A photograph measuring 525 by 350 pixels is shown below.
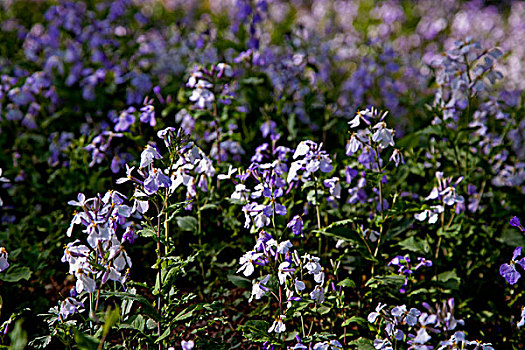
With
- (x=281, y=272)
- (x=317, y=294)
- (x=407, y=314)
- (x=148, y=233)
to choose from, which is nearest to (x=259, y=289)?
(x=281, y=272)

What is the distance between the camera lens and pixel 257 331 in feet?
6.94

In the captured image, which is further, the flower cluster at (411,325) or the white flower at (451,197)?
the white flower at (451,197)

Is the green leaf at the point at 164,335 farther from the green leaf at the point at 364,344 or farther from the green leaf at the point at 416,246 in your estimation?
the green leaf at the point at 416,246

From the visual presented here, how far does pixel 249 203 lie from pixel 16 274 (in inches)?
42.5

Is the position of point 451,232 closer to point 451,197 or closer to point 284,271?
point 451,197

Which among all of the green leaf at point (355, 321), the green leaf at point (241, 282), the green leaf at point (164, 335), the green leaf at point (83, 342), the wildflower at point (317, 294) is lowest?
the green leaf at point (164, 335)

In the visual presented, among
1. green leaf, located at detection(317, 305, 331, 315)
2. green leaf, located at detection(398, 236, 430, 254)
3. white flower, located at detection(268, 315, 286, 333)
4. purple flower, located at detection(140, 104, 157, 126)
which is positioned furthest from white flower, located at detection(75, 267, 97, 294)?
green leaf, located at detection(398, 236, 430, 254)

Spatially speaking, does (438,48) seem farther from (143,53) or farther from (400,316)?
(400,316)

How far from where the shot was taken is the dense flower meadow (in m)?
2.06

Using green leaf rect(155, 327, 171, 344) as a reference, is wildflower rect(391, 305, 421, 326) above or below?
above

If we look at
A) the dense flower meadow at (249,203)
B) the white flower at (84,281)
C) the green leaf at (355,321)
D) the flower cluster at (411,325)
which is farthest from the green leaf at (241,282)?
the white flower at (84,281)

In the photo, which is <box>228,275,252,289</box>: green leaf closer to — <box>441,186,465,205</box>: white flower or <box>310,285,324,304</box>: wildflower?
<box>310,285,324,304</box>: wildflower

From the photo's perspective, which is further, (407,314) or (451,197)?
(451,197)

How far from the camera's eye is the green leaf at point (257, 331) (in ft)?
6.85
